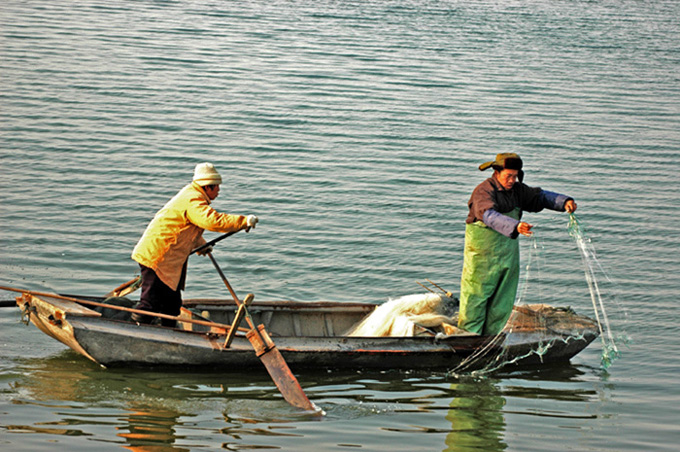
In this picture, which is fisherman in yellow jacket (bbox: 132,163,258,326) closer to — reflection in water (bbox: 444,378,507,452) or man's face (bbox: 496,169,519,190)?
man's face (bbox: 496,169,519,190)

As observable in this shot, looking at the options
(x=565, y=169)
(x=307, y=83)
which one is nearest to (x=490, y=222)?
(x=565, y=169)

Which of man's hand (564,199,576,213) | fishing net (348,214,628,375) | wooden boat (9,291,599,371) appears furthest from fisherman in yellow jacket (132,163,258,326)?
man's hand (564,199,576,213)

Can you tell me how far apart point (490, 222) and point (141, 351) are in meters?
2.98

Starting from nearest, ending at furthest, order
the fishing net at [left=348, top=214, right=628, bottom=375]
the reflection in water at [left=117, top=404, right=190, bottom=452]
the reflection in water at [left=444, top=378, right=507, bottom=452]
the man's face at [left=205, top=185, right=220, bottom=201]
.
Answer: the reflection in water at [left=117, top=404, right=190, bottom=452]
the reflection in water at [left=444, top=378, right=507, bottom=452]
the man's face at [left=205, top=185, right=220, bottom=201]
the fishing net at [left=348, top=214, right=628, bottom=375]

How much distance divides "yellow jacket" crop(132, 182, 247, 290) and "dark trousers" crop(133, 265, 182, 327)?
73mm

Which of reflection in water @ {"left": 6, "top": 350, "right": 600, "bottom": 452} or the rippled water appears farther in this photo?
the rippled water

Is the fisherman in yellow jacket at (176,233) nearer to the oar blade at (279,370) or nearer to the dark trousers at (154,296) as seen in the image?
the dark trousers at (154,296)

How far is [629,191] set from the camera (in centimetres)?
1400

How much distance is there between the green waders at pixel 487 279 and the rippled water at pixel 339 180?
0.57 m

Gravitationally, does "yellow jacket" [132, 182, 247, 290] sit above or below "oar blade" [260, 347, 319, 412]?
above

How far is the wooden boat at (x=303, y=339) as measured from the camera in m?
7.63

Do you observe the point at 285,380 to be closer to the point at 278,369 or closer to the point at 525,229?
the point at 278,369

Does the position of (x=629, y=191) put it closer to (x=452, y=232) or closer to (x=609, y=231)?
(x=609, y=231)

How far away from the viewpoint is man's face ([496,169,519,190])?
777 cm
